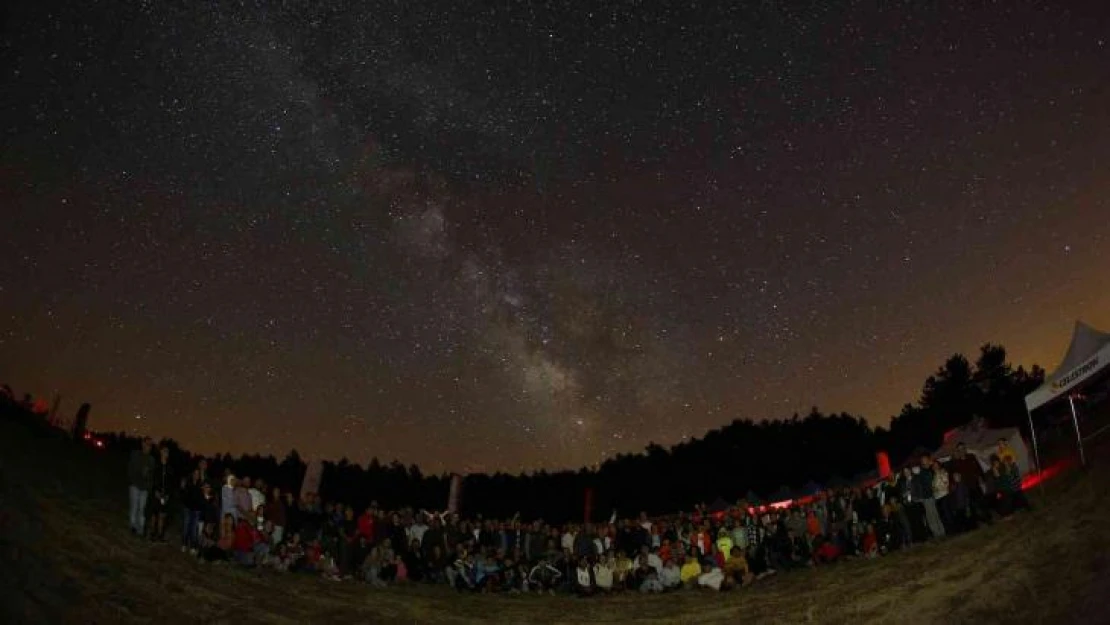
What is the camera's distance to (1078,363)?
18.3 meters

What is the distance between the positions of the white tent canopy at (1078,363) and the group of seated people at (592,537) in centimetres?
172

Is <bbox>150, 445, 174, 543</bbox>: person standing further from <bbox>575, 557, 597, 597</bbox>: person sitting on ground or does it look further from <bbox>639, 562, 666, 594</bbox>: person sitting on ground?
<bbox>639, 562, 666, 594</bbox>: person sitting on ground

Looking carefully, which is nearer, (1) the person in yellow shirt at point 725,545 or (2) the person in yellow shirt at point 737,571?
(2) the person in yellow shirt at point 737,571

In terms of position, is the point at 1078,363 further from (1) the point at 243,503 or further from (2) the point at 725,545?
(1) the point at 243,503

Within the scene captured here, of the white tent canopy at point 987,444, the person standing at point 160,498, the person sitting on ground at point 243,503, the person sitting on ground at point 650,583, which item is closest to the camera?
the person standing at point 160,498

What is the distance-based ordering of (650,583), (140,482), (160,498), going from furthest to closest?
(650,583), (160,498), (140,482)

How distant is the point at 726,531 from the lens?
2100cm

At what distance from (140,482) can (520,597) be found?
898 centimetres

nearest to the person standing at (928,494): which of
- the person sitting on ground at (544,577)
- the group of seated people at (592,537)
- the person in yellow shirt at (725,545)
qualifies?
the group of seated people at (592,537)

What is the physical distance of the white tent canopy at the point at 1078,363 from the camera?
17.4m

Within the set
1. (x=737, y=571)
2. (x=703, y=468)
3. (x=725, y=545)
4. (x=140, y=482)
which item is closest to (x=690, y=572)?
(x=737, y=571)

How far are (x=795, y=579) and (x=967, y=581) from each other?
4711mm

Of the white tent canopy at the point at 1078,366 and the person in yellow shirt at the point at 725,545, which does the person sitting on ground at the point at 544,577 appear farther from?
the white tent canopy at the point at 1078,366

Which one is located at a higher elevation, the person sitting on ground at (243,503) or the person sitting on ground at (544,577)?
the person sitting on ground at (243,503)
